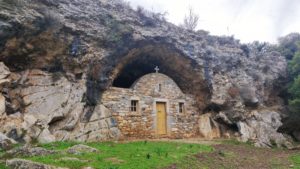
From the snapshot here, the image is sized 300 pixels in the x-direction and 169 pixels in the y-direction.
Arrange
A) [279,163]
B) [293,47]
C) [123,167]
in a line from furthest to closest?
[293,47]
[279,163]
[123,167]

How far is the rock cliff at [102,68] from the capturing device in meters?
12.9

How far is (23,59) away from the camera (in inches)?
535

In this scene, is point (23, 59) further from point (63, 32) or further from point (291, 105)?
point (291, 105)

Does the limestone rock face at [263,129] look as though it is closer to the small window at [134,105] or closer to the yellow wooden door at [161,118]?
the yellow wooden door at [161,118]

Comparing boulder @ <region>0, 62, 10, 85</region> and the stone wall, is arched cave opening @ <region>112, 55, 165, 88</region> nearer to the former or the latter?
the stone wall

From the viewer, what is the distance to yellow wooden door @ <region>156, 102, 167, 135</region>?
1791cm

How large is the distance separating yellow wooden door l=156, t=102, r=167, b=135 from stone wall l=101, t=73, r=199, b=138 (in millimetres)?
199

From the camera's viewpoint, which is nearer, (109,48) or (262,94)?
(109,48)

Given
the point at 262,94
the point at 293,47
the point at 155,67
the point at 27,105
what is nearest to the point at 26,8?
the point at 27,105

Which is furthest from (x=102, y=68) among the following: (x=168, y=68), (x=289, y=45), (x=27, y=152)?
(x=289, y=45)

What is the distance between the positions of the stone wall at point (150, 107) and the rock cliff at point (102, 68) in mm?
686

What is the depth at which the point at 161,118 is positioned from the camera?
59.5 feet

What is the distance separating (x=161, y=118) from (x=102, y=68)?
5.04 metres

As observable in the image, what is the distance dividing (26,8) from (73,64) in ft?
10.7
